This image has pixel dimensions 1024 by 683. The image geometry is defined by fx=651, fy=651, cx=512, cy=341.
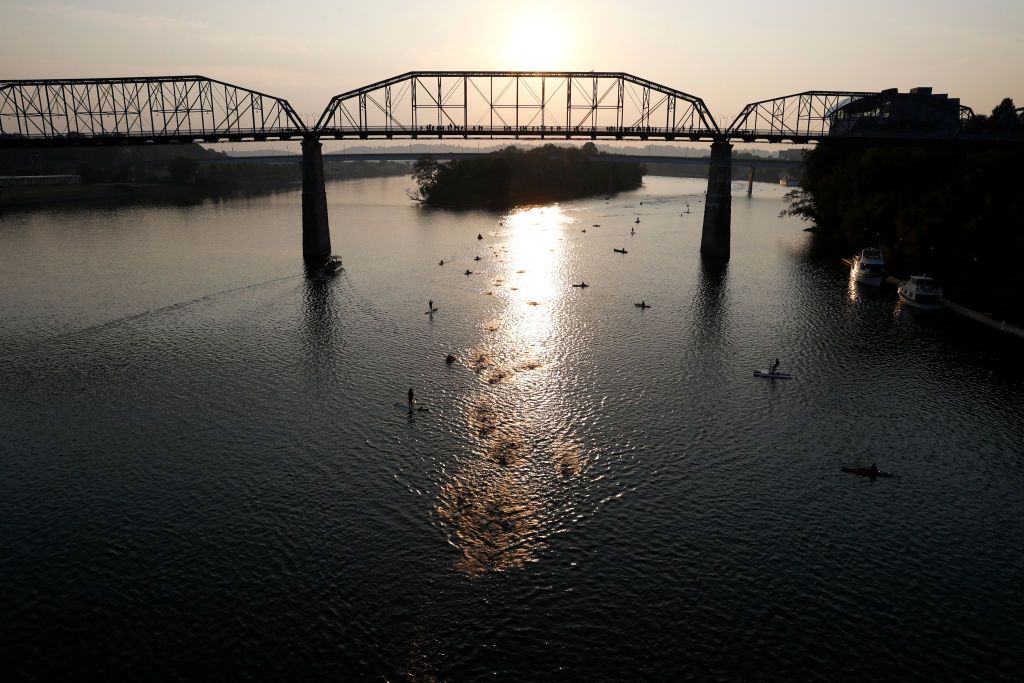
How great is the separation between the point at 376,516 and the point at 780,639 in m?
23.8

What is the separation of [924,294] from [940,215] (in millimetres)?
16564

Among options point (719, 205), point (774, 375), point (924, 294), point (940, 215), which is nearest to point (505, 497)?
point (774, 375)

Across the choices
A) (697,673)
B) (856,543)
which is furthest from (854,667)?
(856,543)

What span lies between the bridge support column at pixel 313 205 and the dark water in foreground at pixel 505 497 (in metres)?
42.1

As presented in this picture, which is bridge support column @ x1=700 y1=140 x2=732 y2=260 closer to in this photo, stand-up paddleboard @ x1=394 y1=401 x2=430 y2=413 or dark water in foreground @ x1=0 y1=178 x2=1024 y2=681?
dark water in foreground @ x1=0 y1=178 x2=1024 y2=681

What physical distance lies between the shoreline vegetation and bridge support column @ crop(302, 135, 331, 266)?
102 m

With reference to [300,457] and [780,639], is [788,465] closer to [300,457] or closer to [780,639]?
[780,639]

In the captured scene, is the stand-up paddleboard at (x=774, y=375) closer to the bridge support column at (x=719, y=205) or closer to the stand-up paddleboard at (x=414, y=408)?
the stand-up paddleboard at (x=414, y=408)

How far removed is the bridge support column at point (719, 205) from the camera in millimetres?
132750

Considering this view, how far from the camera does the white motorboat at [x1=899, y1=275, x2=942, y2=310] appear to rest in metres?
89.3

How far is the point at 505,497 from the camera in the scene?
43188mm

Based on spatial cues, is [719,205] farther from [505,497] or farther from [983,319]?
[505,497]

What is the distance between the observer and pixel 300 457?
4812 cm

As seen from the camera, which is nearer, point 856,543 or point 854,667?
point 854,667
